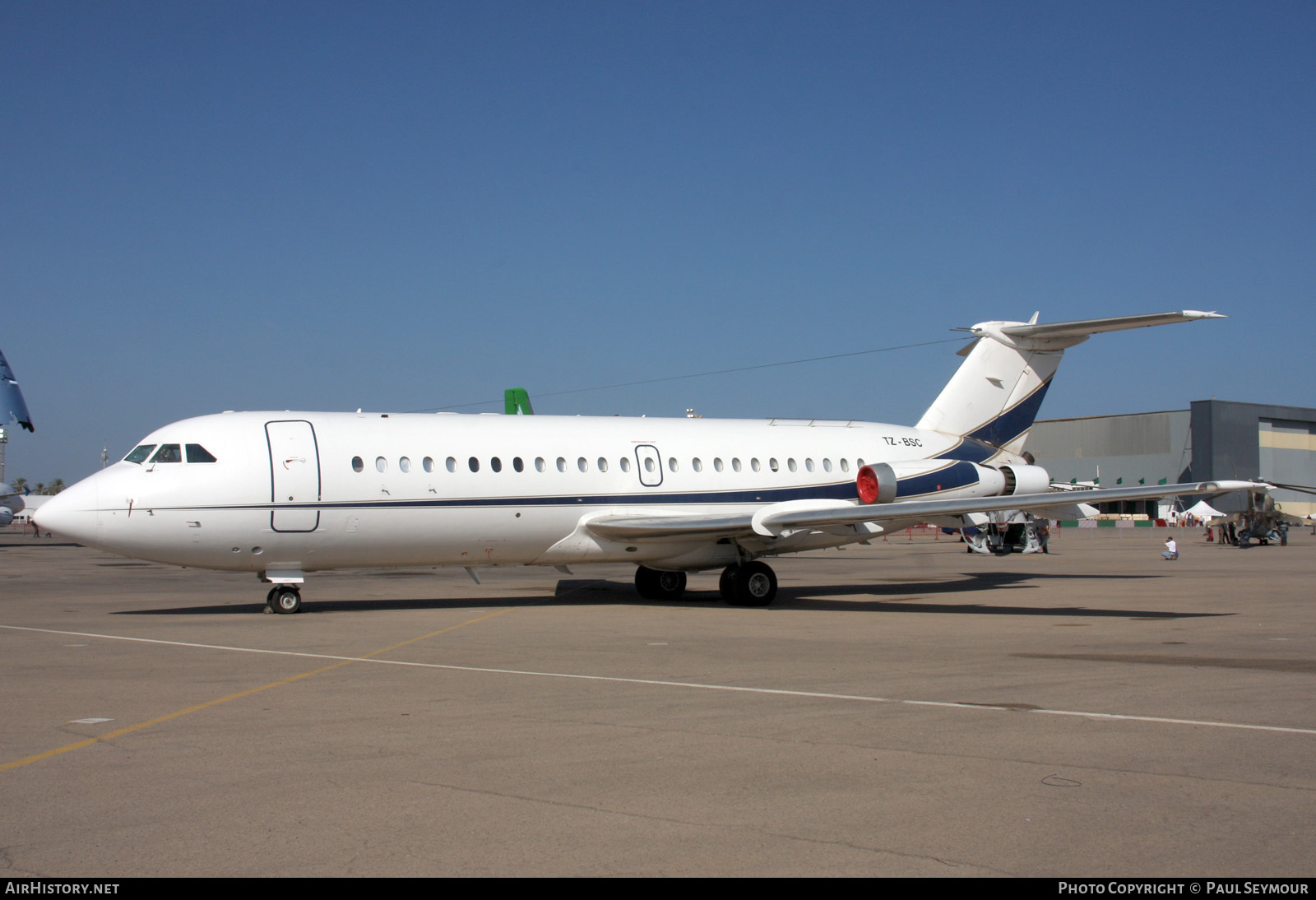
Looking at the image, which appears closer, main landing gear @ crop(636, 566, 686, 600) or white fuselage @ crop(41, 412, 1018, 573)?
white fuselage @ crop(41, 412, 1018, 573)

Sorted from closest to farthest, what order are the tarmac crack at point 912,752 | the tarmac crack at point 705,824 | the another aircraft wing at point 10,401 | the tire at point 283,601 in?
the tarmac crack at point 705,824, the tarmac crack at point 912,752, the tire at point 283,601, the another aircraft wing at point 10,401

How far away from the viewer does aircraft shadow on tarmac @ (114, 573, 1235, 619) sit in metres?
18.4

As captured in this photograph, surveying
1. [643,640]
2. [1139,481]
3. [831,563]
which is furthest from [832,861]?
[1139,481]

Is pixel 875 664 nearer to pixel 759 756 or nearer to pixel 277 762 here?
pixel 759 756

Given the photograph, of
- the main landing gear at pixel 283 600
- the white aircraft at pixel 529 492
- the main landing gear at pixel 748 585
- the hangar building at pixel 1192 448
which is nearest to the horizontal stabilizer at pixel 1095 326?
the white aircraft at pixel 529 492

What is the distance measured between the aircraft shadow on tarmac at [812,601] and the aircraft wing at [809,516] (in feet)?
5.20

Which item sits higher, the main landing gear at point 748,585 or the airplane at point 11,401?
the airplane at point 11,401

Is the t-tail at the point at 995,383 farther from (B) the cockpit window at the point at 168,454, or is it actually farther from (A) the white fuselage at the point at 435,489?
(B) the cockpit window at the point at 168,454

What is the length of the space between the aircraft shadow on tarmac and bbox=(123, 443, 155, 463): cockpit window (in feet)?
9.00

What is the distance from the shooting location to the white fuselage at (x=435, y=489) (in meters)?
16.9

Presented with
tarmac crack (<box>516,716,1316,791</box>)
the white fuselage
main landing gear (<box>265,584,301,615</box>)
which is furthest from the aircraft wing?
tarmac crack (<box>516,716,1316,791</box>)

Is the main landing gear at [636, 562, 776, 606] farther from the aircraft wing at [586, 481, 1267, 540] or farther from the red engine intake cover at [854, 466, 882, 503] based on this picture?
the red engine intake cover at [854, 466, 882, 503]

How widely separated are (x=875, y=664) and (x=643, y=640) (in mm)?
3577

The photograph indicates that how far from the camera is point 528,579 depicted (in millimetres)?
28516
